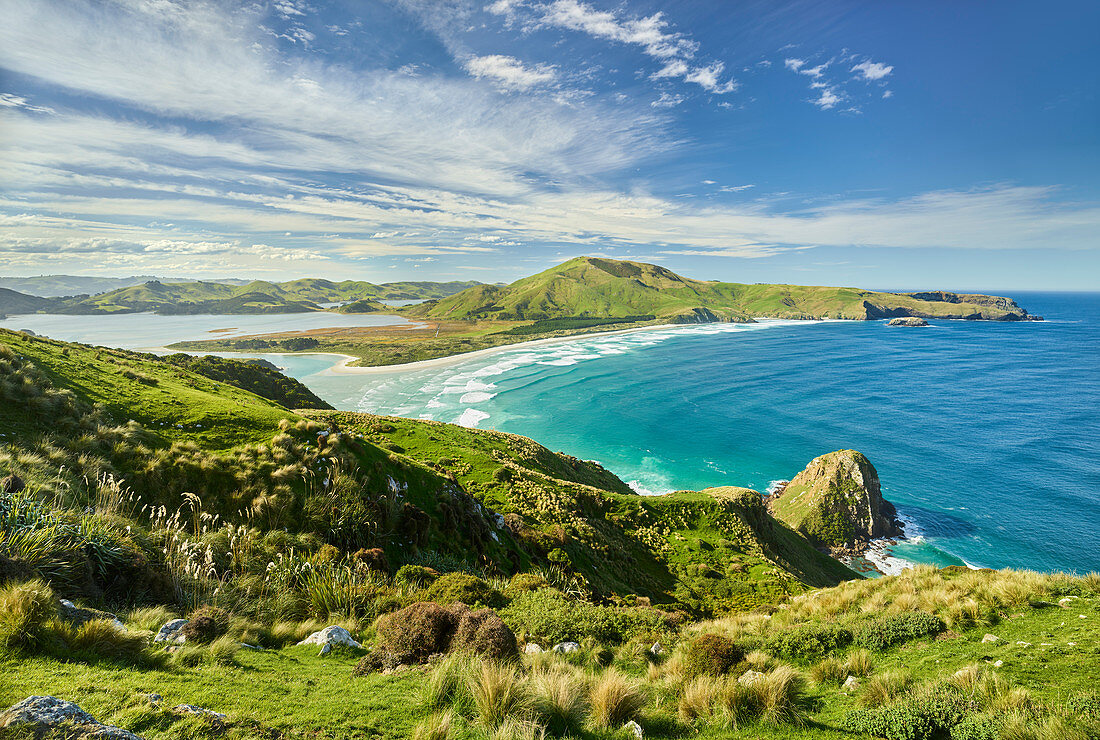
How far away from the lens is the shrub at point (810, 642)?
11.0m

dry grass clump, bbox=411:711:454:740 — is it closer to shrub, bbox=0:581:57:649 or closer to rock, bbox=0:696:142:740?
A: rock, bbox=0:696:142:740

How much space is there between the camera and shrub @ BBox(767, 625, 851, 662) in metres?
11.0

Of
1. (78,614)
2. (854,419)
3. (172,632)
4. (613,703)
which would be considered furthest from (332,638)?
(854,419)

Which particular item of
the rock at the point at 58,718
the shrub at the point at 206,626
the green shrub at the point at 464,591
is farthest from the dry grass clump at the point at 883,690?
the shrub at the point at 206,626

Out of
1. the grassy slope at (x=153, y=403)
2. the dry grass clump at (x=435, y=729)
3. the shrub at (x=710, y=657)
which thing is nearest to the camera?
the dry grass clump at (x=435, y=729)

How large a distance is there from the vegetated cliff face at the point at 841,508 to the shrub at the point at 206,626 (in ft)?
186

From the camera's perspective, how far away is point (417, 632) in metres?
8.62

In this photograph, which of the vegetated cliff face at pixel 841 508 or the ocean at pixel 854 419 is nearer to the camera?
the vegetated cliff face at pixel 841 508

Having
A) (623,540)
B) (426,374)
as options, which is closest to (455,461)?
(623,540)

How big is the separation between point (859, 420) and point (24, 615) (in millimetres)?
107207

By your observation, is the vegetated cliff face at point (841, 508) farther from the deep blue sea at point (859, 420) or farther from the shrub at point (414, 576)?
the shrub at point (414, 576)

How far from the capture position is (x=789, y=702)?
26.5 ft

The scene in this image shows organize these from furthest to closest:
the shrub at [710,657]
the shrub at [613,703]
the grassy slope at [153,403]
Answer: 1. the grassy slope at [153,403]
2. the shrub at [710,657]
3. the shrub at [613,703]

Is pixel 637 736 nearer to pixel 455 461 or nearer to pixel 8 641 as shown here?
pixel 8 641
